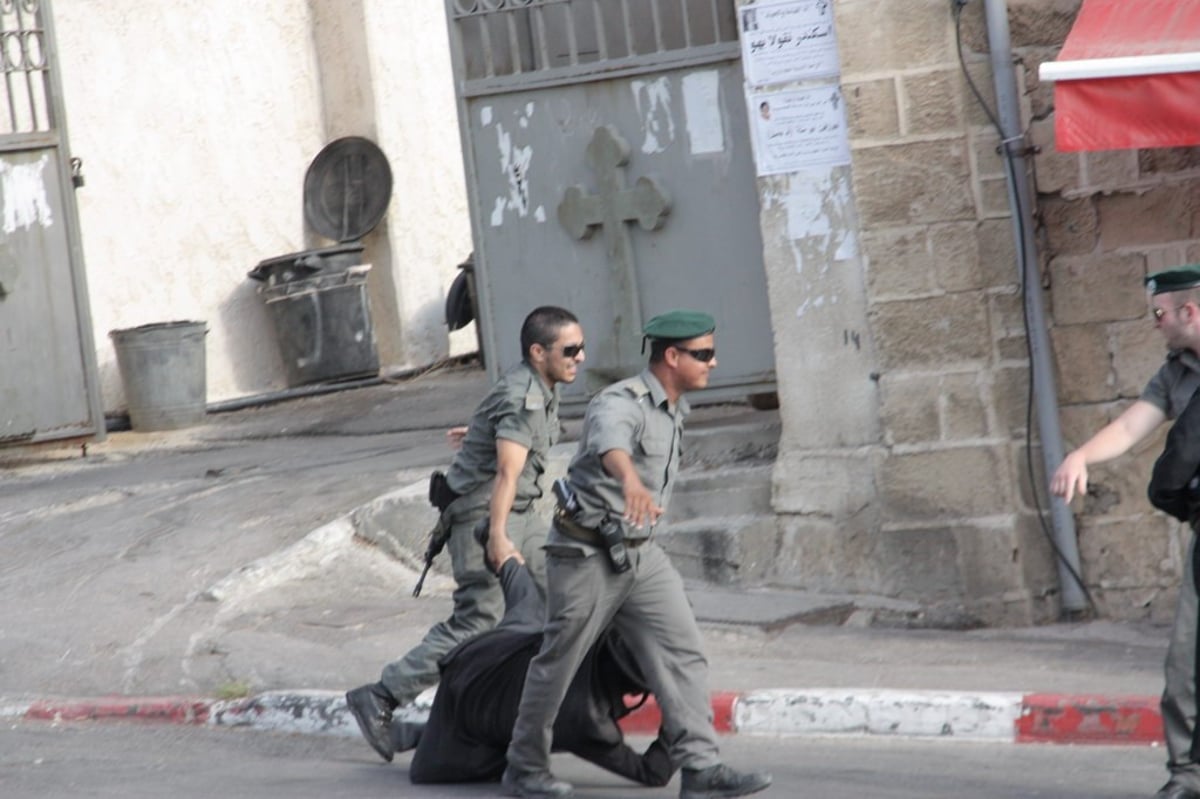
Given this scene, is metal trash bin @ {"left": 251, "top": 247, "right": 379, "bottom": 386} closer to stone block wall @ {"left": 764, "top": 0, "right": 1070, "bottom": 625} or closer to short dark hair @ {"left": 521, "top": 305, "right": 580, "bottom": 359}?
stone block wall @ {"left": 764, "top": 0, "right": 1070, "bottom": 625}

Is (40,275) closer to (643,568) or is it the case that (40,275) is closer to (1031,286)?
(1031,286)

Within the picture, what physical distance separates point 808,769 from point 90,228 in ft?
32.3

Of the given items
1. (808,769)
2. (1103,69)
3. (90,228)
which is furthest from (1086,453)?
(90,228)

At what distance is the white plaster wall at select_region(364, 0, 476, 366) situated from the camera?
16422 millimetres

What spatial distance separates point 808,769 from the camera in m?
6.48

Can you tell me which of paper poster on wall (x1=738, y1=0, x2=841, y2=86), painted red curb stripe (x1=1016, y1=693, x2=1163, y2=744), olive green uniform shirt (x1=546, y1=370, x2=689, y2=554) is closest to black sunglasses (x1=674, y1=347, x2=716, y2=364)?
olive green uniform shirt (x1=546, y1=370, x2=689, y2=554)

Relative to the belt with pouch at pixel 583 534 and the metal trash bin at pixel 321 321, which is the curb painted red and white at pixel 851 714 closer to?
the belt with pouch at pixel 583 534

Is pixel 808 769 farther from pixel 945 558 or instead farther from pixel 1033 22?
pixel 1033 22

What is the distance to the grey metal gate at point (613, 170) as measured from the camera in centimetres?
921

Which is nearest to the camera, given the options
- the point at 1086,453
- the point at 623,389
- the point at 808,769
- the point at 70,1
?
the point at 1086,453

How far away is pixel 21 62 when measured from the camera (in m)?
12.8

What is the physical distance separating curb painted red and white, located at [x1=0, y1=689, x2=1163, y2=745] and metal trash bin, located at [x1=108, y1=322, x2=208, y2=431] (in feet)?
22.2

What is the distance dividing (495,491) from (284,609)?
2.79 m

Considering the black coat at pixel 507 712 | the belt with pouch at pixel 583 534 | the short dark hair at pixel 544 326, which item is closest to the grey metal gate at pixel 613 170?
the short dark hair at pixel 544 326
